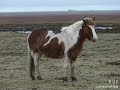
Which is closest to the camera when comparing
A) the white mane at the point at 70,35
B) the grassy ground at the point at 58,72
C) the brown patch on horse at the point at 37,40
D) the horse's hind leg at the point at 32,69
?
the grassy ground at the point at 58,72

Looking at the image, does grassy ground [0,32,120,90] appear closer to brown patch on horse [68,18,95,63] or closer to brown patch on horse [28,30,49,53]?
brown patch on horse [68,18,95,63]

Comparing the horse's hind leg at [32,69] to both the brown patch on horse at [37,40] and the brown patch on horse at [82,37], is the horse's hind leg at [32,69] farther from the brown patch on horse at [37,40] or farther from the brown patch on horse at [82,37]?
the brown patch on horse at [82,37]

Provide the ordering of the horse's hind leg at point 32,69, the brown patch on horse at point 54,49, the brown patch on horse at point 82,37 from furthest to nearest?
the horse's hind leg at point 32,69 < the brown patch on horse at point 54,49 < the brown patch on horse at point 82,37

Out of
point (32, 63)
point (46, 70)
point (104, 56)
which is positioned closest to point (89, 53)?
point (104, 56)

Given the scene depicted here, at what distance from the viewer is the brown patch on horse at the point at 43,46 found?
36.9ft

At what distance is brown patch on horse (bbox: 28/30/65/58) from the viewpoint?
1126cm

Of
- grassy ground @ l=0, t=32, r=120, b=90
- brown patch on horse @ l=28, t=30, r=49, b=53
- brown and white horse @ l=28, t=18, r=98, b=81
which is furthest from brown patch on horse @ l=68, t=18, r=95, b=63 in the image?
brown patch on horse @ l=28, t=30, r=49, b=53

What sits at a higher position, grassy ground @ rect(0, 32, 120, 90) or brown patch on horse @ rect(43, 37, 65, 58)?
brown patch on horse @ rect(43, 37, 65, 58)

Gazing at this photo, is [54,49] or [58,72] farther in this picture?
[58,72]

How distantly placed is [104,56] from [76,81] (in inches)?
254

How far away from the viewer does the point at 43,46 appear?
1159cm

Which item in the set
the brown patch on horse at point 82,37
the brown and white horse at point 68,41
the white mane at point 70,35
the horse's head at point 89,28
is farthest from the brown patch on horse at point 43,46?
the horse's head at point 89,28

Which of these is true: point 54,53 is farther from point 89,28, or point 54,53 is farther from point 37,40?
point 89,28

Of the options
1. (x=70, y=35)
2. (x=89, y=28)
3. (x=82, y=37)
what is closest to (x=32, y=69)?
(x=70, y=35)
